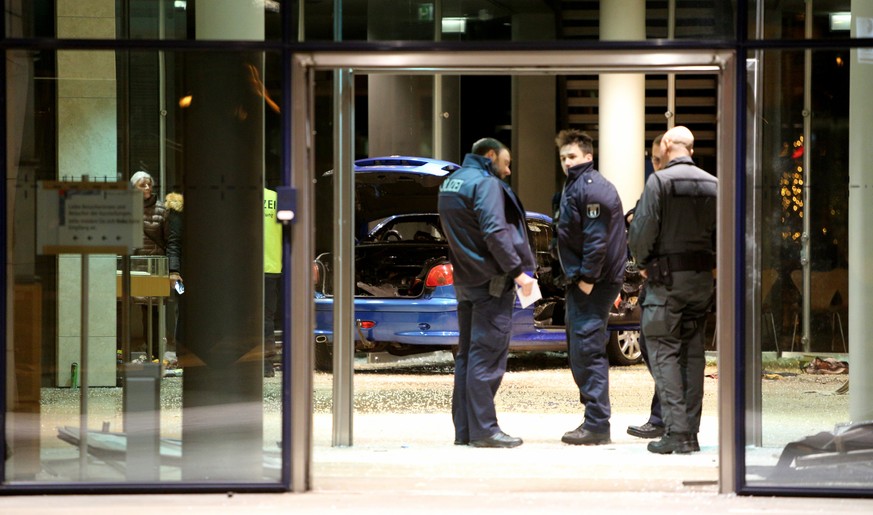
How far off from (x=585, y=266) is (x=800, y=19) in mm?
1954

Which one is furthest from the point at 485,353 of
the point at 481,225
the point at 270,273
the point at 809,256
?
the point at 809,256

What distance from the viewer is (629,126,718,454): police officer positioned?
25.2ft

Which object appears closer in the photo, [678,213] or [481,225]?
[678,213]

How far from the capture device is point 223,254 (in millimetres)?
6711

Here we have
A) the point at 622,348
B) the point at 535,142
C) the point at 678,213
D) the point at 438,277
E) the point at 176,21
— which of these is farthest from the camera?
the point at 535,142

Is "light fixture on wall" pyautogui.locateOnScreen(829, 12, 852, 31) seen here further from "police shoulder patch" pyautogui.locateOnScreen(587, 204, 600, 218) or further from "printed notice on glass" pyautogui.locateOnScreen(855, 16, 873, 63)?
"police shoulder patch" pyautogui.locateOnScreen(587, 204, 600, 218)

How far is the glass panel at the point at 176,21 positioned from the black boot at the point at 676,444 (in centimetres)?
319

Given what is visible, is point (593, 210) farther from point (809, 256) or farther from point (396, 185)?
point (396, 185)

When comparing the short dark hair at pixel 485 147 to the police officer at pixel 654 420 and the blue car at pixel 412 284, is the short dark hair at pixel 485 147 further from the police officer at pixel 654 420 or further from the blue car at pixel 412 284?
the blue car at pixel 412 284

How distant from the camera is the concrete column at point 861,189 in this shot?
6.66 m

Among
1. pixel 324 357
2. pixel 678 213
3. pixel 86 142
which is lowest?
pixel 324 357

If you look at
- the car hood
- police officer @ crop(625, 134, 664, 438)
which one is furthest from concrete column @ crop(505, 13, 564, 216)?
police officer @ crop(625, 134, 664, 438)

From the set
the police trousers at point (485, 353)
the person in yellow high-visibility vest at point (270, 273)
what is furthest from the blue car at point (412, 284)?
the person in yellow high-visibility vest at point (270, 273)

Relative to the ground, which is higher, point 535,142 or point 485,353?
point 535,142
